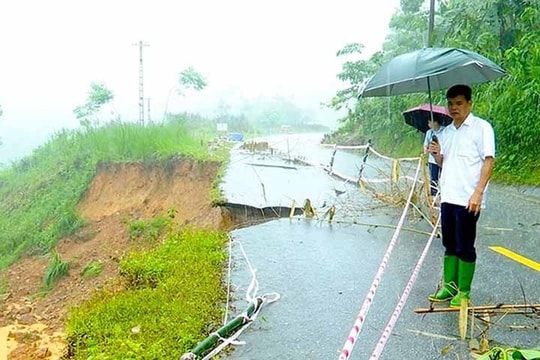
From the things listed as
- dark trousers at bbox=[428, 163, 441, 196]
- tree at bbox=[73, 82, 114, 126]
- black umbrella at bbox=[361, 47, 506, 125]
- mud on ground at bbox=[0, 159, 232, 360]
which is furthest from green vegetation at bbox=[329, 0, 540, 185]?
tree at bbox=[73, 82, 114, 126]

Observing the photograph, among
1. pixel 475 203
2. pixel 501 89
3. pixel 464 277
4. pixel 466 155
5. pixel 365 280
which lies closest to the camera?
pixel 475 203

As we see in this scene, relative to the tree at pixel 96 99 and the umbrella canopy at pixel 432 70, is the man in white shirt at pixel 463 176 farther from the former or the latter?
the tree at pixel 96 99

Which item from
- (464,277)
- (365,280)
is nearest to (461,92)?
(464,277)

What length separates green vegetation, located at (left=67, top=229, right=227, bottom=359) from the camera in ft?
11.8

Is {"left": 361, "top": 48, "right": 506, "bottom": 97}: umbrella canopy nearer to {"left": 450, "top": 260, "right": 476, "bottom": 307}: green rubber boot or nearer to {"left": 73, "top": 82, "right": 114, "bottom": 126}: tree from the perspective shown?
{"left": 450, "top": 260, "right": 476, "bottom": 307}: green rubber boot

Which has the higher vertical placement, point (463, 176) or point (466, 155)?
point (466, 155)

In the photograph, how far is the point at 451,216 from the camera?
4.04m

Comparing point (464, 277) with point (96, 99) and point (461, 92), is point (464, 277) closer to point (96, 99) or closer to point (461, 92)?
point (461, 92)

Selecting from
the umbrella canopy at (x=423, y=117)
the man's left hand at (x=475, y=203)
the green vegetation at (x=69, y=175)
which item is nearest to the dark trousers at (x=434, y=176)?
the umbrella canopy at (x=423, y=117)

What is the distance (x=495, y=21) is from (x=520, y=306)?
14.3m

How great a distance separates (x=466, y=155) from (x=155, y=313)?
2.67 meters

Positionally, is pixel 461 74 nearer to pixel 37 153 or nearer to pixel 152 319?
pixel 152 319

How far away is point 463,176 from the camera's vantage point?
3.92 m

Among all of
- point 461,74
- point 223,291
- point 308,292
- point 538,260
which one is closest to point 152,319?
point 223,291
